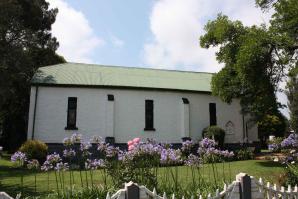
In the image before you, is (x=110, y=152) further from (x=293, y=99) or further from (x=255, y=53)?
(x=293, y=99)

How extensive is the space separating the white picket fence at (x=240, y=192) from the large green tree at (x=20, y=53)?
23.6 metres

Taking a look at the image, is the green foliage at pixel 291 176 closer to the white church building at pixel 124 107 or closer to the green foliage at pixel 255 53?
the green foliage at pixel 255 53

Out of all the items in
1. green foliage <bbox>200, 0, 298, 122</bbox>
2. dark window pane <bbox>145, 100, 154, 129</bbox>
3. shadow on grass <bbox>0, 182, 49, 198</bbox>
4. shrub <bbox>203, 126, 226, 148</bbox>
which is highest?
green foliage <bbox>200, 0, 298, 122</bbox>

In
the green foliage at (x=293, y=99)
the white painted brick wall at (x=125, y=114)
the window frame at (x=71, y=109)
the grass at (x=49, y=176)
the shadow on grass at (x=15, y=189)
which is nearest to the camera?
the shadow on grass at (x=15, y=189)

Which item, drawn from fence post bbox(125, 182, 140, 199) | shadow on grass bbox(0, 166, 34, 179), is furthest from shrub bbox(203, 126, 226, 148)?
fence post bbox(125, 182, 140, 199)

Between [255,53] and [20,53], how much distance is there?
17873mm

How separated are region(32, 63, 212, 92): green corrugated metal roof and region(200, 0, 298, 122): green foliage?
23.8ft

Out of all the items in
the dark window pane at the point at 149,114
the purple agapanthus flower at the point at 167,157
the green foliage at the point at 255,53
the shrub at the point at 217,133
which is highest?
the green foliage at the point at 255,53

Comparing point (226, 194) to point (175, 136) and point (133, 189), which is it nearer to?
point (133, 189)

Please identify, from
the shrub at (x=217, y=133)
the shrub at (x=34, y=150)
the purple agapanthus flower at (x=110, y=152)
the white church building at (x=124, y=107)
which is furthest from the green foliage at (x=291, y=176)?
the white church building at (x=124, y=107)

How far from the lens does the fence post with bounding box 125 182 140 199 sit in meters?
6.28

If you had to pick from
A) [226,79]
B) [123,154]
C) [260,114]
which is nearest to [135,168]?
[123,154]

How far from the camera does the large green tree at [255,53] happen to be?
2062 cm

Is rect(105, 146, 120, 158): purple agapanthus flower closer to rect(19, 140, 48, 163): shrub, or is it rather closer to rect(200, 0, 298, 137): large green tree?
rect(200, 0, 298, 137): large green tree
